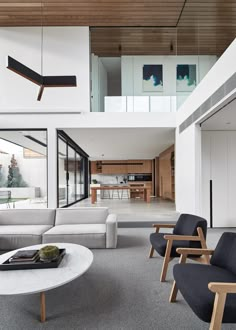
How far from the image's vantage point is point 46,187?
660 centimetres

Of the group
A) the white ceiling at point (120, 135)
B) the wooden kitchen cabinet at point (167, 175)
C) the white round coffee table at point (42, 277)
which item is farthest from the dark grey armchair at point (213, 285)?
the wooden kitchen cabinet at point (167, 175)

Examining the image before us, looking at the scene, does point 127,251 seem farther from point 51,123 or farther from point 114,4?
point 114,4

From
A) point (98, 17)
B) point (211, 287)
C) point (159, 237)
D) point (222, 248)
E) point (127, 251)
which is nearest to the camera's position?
point (211, 287)

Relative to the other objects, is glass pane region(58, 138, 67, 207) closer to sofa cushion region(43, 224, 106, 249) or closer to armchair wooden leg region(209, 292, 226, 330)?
sofa cushion region(43, 224, 106, 249)

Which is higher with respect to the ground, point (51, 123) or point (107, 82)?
point (107, 82)

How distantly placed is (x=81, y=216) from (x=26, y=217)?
3.54ft

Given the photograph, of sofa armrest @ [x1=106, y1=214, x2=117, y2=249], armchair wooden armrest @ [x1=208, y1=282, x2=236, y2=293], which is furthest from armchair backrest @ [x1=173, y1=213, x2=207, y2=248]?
armchair wooden armrest @ [x1=208, y1=282, x2=236, y2=293]

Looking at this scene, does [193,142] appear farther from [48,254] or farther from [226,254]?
[48,254]

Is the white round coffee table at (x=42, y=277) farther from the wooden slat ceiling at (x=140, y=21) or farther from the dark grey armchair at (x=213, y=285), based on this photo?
the wooden slat ceiling at (x=140, y=21)

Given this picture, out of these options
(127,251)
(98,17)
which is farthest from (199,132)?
(98,17)

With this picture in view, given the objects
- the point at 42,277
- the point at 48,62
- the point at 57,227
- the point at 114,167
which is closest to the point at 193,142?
the point at 57,227

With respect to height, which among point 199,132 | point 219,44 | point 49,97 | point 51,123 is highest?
point 219,44

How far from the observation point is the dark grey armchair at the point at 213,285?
1521 mm

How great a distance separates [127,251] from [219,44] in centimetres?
723
